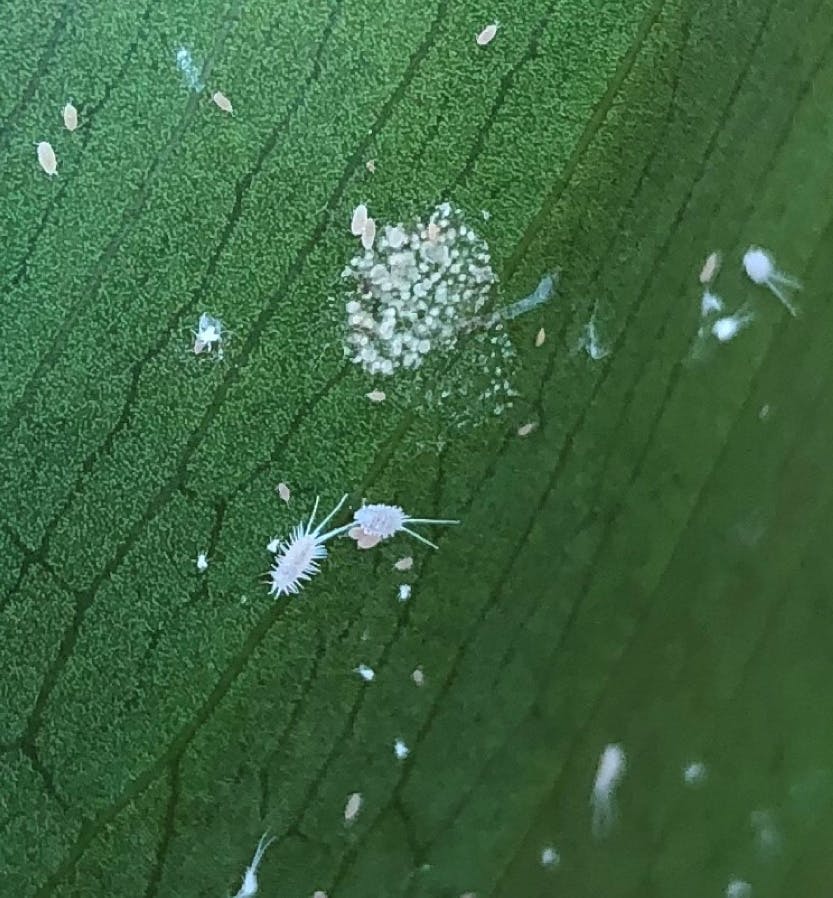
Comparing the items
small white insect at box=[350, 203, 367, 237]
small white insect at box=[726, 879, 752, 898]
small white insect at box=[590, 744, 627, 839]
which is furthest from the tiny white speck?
small white insect at box=[726, 879, 752, 898]

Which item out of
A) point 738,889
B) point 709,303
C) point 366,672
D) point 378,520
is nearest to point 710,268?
point 709,303

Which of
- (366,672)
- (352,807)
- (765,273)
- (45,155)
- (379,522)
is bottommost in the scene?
(352,807)

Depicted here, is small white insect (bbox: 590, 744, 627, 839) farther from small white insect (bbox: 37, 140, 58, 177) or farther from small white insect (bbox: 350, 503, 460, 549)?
small white insect (bbox: 37, 140, 58, 177)

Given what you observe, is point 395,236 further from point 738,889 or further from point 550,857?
point 738,889

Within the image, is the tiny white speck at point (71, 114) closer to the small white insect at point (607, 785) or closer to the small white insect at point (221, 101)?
the small white insect at point (221, 101)

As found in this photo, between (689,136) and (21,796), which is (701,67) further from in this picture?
(21,796)
